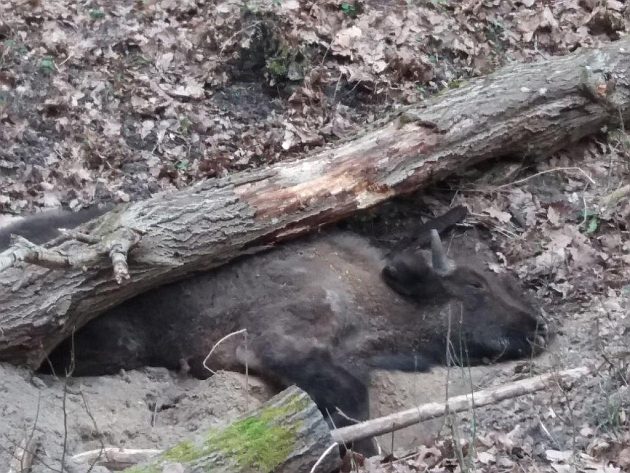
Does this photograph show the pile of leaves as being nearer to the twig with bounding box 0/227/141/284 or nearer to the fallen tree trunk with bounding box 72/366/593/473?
the twig with bounding box 0/227/141/284

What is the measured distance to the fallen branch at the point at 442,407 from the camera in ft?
16.9

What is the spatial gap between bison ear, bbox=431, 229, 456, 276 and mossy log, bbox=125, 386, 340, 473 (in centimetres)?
247

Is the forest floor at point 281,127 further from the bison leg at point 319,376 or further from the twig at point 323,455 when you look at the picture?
the twig at point 323,455

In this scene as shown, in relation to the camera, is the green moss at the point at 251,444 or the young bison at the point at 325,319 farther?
the young bison at the point at 325,319

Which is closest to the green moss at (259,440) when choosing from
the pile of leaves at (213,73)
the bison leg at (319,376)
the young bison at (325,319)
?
the bison leg at (319,376)

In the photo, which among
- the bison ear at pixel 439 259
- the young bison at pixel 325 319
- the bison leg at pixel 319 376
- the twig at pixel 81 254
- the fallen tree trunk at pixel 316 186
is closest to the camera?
the twig at pixel 81 254

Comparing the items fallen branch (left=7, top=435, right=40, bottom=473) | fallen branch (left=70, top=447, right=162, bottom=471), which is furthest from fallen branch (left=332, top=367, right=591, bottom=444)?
fallen branch (left=7, top=435, right=40, bottom=473)

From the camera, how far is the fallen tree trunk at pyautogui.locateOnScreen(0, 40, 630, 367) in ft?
18.4

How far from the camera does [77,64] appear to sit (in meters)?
8.44

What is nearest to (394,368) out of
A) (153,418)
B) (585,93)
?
(153,418)

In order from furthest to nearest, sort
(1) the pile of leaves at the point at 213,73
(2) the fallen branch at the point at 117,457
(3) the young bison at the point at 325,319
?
(1) the pile of leaves at the point at 213,73 → (3) the young bison at the point at 325,319 → (2) the fallen branch at the point at 117,457

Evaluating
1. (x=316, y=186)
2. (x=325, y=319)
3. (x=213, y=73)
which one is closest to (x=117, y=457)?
(x=325, y=319)

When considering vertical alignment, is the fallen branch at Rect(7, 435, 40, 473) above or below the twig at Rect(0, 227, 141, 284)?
below

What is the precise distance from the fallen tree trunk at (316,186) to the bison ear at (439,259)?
562 millimetres
